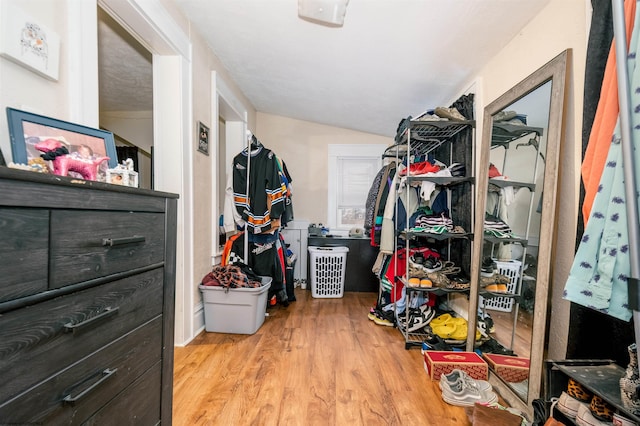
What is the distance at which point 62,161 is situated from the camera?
0.83 meters

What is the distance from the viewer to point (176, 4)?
6.09 feet

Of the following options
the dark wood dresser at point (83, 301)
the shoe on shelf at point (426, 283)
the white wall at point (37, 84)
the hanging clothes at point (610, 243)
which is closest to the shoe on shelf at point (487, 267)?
the shoe on shelf at point (426, 283)

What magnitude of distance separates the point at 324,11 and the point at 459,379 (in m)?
2.25

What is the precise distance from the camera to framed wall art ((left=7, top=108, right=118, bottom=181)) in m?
0.82

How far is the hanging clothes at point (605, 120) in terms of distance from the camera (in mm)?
829

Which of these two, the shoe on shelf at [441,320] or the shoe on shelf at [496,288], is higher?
the shoe on shelf at [496,288]

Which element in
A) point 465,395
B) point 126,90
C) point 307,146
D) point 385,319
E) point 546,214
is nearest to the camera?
point 546,214

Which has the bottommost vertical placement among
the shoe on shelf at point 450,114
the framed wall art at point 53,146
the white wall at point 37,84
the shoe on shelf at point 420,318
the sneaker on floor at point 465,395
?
the sneaker on floor at point 465,395

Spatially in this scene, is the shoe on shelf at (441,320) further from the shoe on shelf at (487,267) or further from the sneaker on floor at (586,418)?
the sneaker on floor at (586,418)

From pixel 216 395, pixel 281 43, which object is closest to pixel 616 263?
pixel 216 395

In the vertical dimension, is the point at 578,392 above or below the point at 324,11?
below

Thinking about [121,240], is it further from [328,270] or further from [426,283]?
[328,270]

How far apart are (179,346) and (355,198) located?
281cm

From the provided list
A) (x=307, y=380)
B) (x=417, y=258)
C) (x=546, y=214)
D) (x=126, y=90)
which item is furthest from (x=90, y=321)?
(x=126, y=90)
